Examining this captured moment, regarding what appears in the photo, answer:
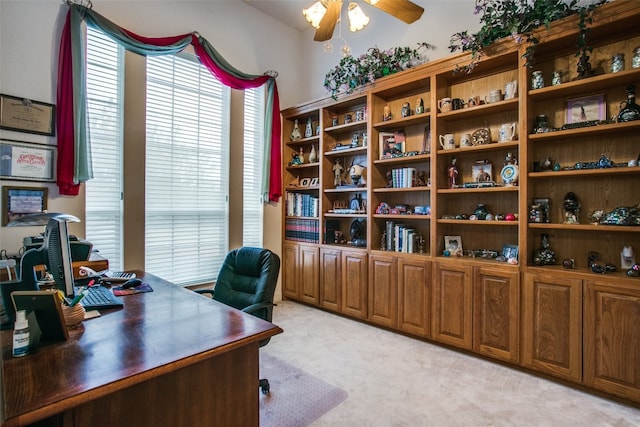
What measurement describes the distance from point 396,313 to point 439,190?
125 centimetres

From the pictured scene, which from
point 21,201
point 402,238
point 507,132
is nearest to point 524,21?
point 507,132

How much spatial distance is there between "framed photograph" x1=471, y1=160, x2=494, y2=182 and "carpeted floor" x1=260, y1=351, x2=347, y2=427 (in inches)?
83.4

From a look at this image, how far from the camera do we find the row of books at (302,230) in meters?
4.09

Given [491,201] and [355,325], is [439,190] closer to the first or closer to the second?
[491,201]

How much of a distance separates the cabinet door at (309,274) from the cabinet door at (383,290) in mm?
796

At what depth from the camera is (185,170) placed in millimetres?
3562

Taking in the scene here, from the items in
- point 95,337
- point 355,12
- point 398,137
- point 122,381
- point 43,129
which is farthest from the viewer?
point 398,137

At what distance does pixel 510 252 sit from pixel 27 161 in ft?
A: 12.8

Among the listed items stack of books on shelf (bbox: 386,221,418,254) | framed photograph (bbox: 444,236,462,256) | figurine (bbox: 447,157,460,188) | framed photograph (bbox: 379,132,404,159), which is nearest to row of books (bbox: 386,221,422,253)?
stack of books on shelf (bbox: 386,221,418,254)

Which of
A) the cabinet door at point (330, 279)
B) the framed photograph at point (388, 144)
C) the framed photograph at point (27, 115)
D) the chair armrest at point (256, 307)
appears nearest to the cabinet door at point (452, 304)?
the cabinet door at point (330, 279)

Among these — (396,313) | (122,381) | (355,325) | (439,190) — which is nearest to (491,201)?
(439,190)

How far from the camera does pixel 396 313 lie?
327 cm

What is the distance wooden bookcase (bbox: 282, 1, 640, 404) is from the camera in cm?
227

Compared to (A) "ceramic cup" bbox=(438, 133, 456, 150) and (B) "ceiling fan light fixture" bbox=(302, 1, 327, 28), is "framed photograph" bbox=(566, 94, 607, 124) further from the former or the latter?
(B) "ceiling fan light fixture" bbox=(302, 1, 327, 28)
